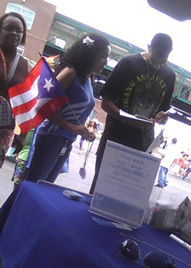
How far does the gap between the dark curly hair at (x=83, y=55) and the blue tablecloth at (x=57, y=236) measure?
3.75ft

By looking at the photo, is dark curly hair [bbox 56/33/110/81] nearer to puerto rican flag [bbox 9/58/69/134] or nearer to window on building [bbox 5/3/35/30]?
puerto rican flag [bbox 9/58/69/134]

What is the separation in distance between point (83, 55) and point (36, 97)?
0.46 meters

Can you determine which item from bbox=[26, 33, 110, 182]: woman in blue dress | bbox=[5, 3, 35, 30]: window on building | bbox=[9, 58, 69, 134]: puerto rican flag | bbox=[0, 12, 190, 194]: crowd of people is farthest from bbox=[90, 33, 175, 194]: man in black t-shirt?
bbox=[5, 3, 35, 30]: window on building

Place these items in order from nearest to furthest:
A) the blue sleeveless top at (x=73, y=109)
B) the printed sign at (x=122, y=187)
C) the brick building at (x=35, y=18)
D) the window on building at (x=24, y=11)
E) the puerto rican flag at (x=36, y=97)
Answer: the printed sign at (x=122, y=187), the puerto rican flag at (x=36, y=97), the blue sleeveless top at (x=73, y=109), the brick building at (x=35, y=18), the window on building at (x=24, y=11)

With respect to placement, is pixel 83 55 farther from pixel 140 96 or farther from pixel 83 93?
pixel 140 96

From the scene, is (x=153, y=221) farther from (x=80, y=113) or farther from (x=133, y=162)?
(x=80, y=113)

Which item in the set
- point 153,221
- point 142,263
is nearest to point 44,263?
point 142,263

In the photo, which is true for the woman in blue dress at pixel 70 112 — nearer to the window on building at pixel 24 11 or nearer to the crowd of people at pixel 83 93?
the crowd of people at pixel 83 93

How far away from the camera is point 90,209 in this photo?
1.51 meters

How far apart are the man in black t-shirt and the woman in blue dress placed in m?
0.15

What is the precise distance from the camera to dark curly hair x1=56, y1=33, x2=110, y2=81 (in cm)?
257

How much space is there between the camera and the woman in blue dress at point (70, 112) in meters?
2.47

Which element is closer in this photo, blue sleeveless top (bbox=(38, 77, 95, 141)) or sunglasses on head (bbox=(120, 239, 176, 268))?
sunglasses on head (bbox=(120, 239, 176, 268))

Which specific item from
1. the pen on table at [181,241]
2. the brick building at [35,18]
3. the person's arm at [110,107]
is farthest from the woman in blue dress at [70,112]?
the brick building at [35,18]
